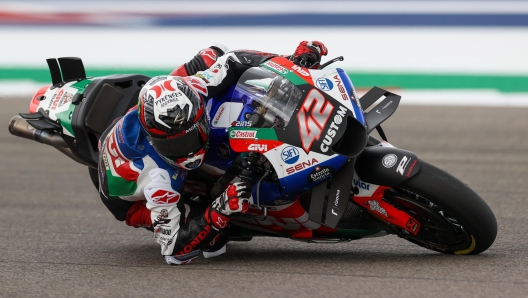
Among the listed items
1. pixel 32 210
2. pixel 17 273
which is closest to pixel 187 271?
pixel 17 273

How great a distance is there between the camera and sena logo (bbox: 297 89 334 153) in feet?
13.9

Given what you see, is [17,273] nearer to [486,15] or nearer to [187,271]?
[187,271]

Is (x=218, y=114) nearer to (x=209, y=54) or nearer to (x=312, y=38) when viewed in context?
(x=209, y=54)

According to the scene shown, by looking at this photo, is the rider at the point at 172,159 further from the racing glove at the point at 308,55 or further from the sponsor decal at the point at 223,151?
the sponsor decal at the point at 223,151

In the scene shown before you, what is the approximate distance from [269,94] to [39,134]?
1.93 m

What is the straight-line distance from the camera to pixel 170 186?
4.61 metres

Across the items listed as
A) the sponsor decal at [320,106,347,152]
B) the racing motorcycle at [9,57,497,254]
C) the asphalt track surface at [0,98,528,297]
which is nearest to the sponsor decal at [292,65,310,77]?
the racing motorcycle at [9,57,497,254]

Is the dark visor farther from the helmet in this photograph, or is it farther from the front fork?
the front fork

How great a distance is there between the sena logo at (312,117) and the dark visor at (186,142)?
1.67 ft

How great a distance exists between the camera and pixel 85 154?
17.8 ft

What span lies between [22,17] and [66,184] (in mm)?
9224

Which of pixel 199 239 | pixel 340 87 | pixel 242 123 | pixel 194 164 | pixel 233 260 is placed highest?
pixel 340 87

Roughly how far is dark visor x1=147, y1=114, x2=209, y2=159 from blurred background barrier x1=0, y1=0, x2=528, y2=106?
8.77 metres

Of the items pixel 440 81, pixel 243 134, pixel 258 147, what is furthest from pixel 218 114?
pixel 440 81
